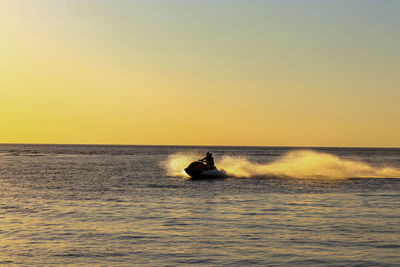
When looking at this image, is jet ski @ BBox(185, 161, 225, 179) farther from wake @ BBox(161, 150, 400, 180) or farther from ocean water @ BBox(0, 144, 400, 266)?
ocean water @ BBox(0, 144, 400, 266)

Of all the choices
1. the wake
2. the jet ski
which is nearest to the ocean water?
the jet ski

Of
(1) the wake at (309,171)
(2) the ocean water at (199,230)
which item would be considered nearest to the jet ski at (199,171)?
(1) the wake at (309,171)

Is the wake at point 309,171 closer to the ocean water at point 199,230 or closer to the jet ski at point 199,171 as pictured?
the jet ski at point 199,171

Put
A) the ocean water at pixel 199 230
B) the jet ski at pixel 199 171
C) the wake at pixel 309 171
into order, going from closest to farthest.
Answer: the ocean water at pixel 199 230, the jet ski at pixel 199 171, the wake at pixel 309 171

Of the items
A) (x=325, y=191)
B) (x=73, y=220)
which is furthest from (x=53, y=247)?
(x=325, y=191)

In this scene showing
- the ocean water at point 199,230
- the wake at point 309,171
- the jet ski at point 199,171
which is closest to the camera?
the ocean water at point 199,230

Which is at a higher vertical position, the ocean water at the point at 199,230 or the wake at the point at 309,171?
the wake at the point at 309,171

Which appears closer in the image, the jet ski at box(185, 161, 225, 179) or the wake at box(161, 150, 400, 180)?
the jet ski at box(185, 161, 225, 179)

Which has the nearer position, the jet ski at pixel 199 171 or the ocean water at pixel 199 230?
the ocean water at pixel 199 230

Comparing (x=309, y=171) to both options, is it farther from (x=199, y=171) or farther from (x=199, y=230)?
(x=199, y=230)

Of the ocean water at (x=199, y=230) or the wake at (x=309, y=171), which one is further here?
the wake at (x=309, y=171)

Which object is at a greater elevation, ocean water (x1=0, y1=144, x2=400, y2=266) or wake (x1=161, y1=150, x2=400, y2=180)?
wake (x1=161, y1=150, x2=400, y2=180)

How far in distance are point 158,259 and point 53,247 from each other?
4.24m

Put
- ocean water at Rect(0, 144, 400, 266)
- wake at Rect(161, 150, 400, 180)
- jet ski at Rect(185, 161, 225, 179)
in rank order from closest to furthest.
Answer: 1. ocean water at Rect(0, 144, 400, 266)
2. jet ski at Rect(185, 161, 225, 179)
3. wake at Rect(161, 150, 400, 180)
